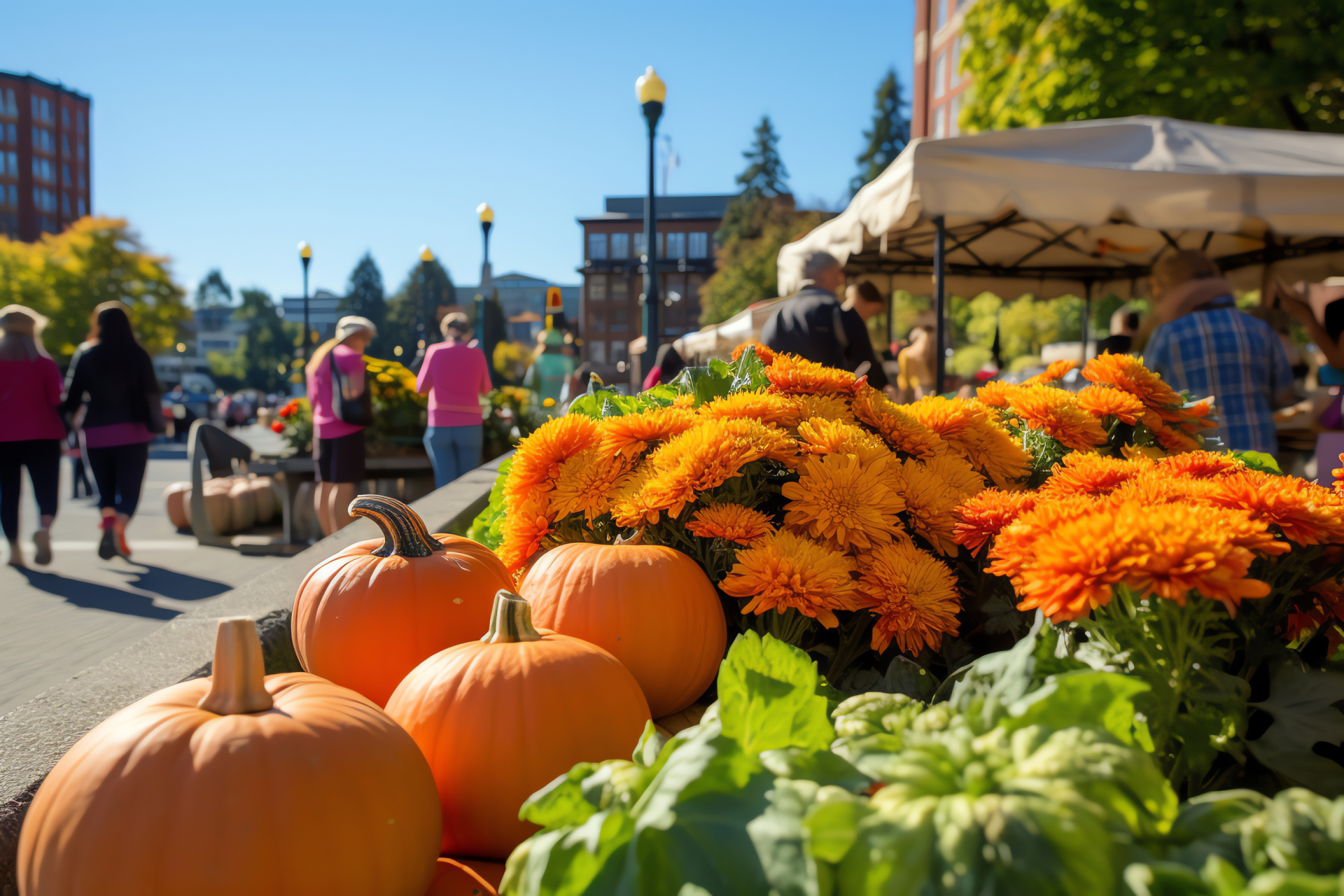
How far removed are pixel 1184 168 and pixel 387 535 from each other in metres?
4.23

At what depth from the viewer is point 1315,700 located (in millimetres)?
757

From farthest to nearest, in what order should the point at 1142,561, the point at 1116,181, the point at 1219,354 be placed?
the point at 1116,181 → the point at 1219,354 → the point at 1142,561

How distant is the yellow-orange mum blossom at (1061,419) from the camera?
5.07ft

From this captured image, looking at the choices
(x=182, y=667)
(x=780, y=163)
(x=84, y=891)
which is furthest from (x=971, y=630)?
(x=780, y=163)

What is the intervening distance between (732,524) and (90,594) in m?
6.33

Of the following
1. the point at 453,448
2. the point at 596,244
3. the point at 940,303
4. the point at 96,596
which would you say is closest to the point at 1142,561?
the point at 940,303

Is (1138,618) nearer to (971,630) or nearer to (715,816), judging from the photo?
(715,816)

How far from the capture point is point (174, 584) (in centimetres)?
630

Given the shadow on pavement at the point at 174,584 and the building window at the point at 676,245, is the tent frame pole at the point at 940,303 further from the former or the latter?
the building window at the point at 676,245

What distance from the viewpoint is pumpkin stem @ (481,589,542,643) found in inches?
42.1

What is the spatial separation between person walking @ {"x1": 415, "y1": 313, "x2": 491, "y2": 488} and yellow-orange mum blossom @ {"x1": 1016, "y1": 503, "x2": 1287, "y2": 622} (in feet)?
20.1

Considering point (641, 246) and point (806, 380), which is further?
point (641, 246)

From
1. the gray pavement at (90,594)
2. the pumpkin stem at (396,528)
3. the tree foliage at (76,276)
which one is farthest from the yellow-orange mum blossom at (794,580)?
the tree foliage at (76,276)

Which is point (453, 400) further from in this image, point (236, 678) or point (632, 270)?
point (632, 270)
